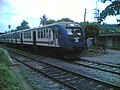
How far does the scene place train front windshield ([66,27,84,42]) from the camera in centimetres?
2169

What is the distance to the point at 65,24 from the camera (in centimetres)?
2225

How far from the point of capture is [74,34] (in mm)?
21922

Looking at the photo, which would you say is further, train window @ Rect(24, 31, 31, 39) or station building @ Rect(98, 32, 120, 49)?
station building @ Rect(98, 32, 120, 49)

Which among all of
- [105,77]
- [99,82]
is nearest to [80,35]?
[105,77]

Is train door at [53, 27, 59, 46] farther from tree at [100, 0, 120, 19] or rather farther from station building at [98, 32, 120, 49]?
station building at [98, 32, 120, 49]

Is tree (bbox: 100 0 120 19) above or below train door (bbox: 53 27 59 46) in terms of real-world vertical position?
above

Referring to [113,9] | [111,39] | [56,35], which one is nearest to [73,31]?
[56,35]

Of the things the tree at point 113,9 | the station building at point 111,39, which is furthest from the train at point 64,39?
the station building at point 111,39

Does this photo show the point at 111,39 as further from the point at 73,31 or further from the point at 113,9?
the point at 113,9

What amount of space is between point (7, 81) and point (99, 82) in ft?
16.7

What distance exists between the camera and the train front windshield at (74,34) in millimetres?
21688

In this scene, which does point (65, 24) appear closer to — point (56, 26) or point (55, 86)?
point (56, 26)

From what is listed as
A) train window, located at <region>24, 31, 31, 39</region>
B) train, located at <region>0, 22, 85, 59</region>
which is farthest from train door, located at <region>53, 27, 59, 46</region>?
train window, located at <region>24, 31, 31, 39</region>

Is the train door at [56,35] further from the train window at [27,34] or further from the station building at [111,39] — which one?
the station building at [111,39]
